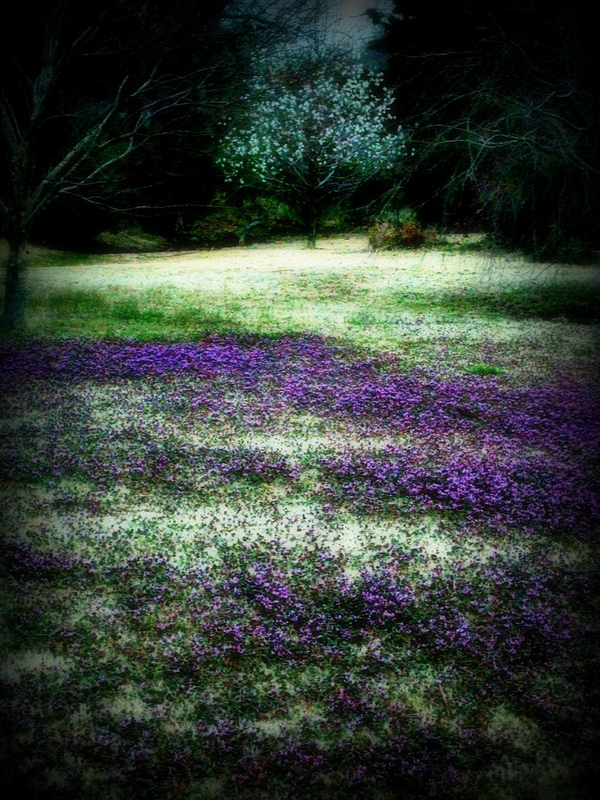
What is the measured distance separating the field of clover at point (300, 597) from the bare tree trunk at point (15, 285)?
16.9ft

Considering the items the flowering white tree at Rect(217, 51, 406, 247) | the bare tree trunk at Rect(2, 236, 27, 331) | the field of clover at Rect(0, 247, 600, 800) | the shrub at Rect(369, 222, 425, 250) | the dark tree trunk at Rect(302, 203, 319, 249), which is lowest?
the field of clover at Rect(0, 247, 600, 800)

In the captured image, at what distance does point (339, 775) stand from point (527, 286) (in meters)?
18.2

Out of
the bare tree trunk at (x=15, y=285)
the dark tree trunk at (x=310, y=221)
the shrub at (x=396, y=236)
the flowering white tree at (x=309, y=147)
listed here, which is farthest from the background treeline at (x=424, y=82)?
the flowering white tree at (x=309, y=147)

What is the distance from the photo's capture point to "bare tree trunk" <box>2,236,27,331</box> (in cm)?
1244

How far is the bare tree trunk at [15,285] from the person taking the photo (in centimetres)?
1244

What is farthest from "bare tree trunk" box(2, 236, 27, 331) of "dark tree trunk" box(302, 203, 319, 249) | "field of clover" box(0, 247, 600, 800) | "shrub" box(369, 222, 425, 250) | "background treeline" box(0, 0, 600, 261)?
"dark tree trunk" box(302, 203, 319, 249)

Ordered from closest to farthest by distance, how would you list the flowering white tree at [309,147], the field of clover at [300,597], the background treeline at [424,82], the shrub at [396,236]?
the field of clover at [300,597], the background treeline at [424,82], the shrub at [396,236], the flowering white tree at [309,147]

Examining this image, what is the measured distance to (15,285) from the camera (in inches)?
508

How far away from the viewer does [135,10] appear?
938cm

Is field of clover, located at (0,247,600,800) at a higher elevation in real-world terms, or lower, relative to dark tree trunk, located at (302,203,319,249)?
lower

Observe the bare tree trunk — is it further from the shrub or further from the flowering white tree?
the flowering white tree

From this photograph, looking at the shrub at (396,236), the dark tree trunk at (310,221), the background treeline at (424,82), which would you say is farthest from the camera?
the dark tree trunk at (310,221)

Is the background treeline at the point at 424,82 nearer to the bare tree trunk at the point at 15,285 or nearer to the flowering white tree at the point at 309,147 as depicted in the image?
the bare tree trunk at the point at 15,285

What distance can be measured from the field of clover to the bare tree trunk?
202 inches
